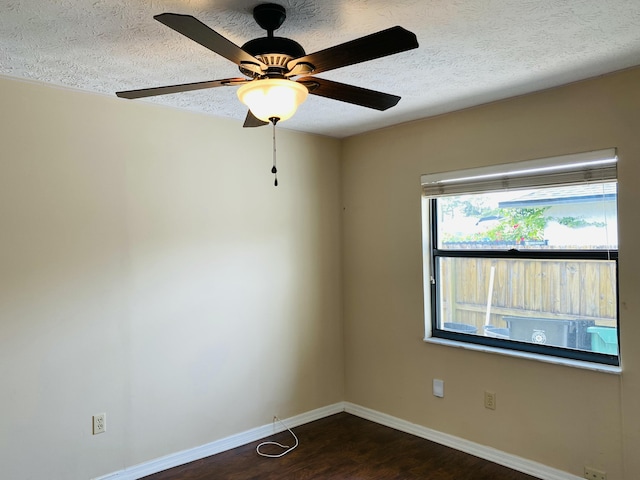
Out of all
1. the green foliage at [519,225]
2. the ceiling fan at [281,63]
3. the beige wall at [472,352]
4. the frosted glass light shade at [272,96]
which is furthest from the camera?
the green foliage at [519,225]

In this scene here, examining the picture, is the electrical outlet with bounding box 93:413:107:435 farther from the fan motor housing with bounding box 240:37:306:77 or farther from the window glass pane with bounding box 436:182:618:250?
the window glass pane with bounding box 436:182:618:250

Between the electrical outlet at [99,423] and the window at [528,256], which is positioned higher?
the window at [528,256]

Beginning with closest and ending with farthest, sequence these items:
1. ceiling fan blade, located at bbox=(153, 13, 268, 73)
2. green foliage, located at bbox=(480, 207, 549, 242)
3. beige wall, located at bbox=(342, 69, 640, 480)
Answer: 1. ceiling fan blade, located at bbox=(153, 13, 268, 73)
2. beige wall, located at bbox=(342, 69, 640, 480)
3. green foliage, located at bbox=(480, 207, 549, 242)

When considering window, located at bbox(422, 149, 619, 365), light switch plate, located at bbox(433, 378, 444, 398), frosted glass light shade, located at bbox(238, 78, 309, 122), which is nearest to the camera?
frosted glass light shade, located at bbox(238, 78, 309, 122)

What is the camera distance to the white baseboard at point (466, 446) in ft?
9.46

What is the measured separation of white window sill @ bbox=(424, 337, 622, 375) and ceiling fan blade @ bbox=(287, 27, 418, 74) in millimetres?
2174

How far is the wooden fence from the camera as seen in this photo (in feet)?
9.12

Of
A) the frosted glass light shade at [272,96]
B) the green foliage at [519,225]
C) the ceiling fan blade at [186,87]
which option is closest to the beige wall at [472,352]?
the green foliage at [519,225]

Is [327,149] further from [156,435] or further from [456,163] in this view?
[156,435]

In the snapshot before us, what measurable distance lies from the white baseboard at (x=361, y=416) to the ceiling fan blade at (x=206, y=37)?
257 centimetres

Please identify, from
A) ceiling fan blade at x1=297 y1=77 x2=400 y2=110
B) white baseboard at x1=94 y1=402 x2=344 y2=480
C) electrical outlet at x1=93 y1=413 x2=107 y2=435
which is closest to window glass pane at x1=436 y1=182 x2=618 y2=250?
ceiling fan blade at x1=297 y1=77 x2=400 y2=110

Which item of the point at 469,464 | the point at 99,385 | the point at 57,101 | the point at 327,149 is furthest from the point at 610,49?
the point at 99,385

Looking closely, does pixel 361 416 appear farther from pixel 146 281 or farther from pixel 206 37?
pixel 206 37

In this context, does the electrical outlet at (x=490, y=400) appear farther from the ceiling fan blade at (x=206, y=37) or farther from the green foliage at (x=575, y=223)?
the ceiling fan blade at (x=206, y=37)
